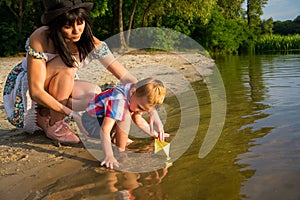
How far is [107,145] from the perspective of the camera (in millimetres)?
2357

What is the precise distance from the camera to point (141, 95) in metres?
2.44

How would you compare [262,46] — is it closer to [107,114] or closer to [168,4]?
[168,4]

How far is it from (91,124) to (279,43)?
1069 inches

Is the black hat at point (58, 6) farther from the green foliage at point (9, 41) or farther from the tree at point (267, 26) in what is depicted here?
the tree at point (267, 26)

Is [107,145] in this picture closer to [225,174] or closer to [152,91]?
[152,91]

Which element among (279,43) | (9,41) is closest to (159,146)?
A: (9,41)

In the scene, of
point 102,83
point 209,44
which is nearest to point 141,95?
point 102,83

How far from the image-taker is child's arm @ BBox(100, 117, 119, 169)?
7.52 feet

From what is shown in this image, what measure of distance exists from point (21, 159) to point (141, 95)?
1.03m

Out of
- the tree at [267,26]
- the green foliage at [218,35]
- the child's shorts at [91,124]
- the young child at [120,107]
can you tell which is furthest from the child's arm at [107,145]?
the tree at [267,26]

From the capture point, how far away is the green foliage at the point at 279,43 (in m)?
26.8

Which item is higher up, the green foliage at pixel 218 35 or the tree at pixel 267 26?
the tree at pixel 267 26

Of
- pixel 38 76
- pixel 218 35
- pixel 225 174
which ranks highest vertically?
pixel 218 35

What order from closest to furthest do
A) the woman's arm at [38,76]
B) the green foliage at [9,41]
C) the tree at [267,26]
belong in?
the woman's arm at [38,76] → the green foliage at [9,41] → the tree at [267,26]
